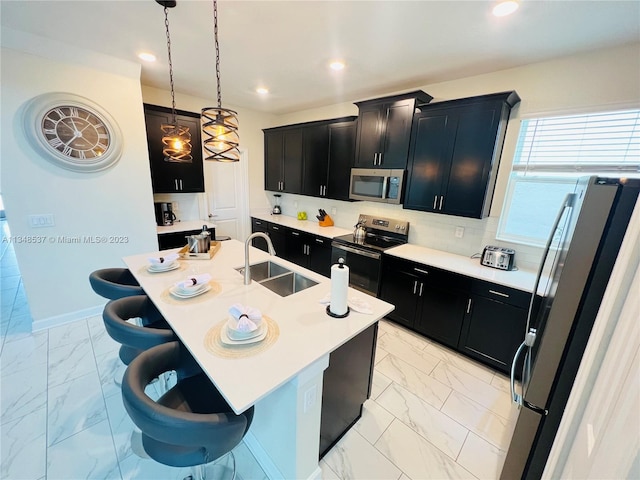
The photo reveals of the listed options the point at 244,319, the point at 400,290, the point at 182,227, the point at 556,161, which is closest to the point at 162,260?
the point at 244,319

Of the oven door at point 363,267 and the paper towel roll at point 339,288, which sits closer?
the paper towel roll at point 339,288

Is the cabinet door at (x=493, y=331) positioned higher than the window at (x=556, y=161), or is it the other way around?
the window at (x=556, y=161)

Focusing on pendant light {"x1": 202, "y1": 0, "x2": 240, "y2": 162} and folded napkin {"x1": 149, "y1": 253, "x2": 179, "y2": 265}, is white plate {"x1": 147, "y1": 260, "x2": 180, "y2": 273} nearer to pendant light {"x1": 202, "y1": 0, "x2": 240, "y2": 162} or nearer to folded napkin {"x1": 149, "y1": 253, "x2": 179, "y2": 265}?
folded napkin {"x1": 149, "y1": 253, "x2": 179, "y2": 265}

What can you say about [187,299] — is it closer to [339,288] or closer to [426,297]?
[339,288]

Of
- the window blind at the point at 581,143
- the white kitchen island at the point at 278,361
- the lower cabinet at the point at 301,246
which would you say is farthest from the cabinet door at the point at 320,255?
the window blind at the point at 581,143

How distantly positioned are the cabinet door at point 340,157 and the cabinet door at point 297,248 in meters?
0.83

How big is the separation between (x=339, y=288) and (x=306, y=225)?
9.60 feet

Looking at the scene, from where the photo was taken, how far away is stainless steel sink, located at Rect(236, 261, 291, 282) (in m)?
2.35

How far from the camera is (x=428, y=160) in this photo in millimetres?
2746

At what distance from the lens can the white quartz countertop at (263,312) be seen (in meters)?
1.03

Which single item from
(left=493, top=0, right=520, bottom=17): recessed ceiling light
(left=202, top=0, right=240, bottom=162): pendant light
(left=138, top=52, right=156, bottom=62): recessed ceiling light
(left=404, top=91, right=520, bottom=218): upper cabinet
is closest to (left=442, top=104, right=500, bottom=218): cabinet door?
(left=404, top=91, right=520, bottom=218): upper cabinet

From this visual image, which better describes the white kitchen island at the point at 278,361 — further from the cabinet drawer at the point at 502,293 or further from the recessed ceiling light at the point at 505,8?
the recessed ceiling light at the point at 505,8

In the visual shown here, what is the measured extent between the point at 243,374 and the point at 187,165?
350 centimetres

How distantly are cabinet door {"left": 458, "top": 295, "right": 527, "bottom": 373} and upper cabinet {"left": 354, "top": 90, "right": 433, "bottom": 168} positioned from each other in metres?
1.70
